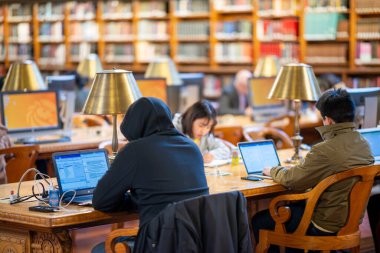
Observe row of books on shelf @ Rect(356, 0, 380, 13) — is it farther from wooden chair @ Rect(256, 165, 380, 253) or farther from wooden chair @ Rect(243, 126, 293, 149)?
wooden chair @ Rect(256, 165, 380, 253)

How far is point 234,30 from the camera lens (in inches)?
441

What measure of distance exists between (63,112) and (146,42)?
17.7 ft

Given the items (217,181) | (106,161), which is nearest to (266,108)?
(217,181)

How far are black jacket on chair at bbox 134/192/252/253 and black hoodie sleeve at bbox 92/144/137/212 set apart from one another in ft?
0.65

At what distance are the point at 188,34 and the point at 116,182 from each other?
842 cm

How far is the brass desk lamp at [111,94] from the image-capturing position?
4.18 m

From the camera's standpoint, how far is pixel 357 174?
13.3 ft

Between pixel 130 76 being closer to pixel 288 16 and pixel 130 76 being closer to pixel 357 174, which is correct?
pixel 357 174

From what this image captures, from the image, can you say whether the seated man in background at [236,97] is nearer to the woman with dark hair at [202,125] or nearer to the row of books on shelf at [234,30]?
the row of books on shelf at [234,30]

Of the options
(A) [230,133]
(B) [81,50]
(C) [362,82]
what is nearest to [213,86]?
(C) [362,82]

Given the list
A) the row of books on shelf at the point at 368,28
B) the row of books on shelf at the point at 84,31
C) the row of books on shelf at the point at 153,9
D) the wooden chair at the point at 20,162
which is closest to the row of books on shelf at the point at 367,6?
the row of books on shelf at the point at 368,28

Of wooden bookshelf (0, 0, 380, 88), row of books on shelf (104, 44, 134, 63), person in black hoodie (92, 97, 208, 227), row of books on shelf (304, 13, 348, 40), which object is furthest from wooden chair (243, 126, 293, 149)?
row of books on shelf (104, 44, 134, 63)

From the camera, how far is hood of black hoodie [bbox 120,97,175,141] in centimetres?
353

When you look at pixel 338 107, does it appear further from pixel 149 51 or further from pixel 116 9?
pixel 116 9
